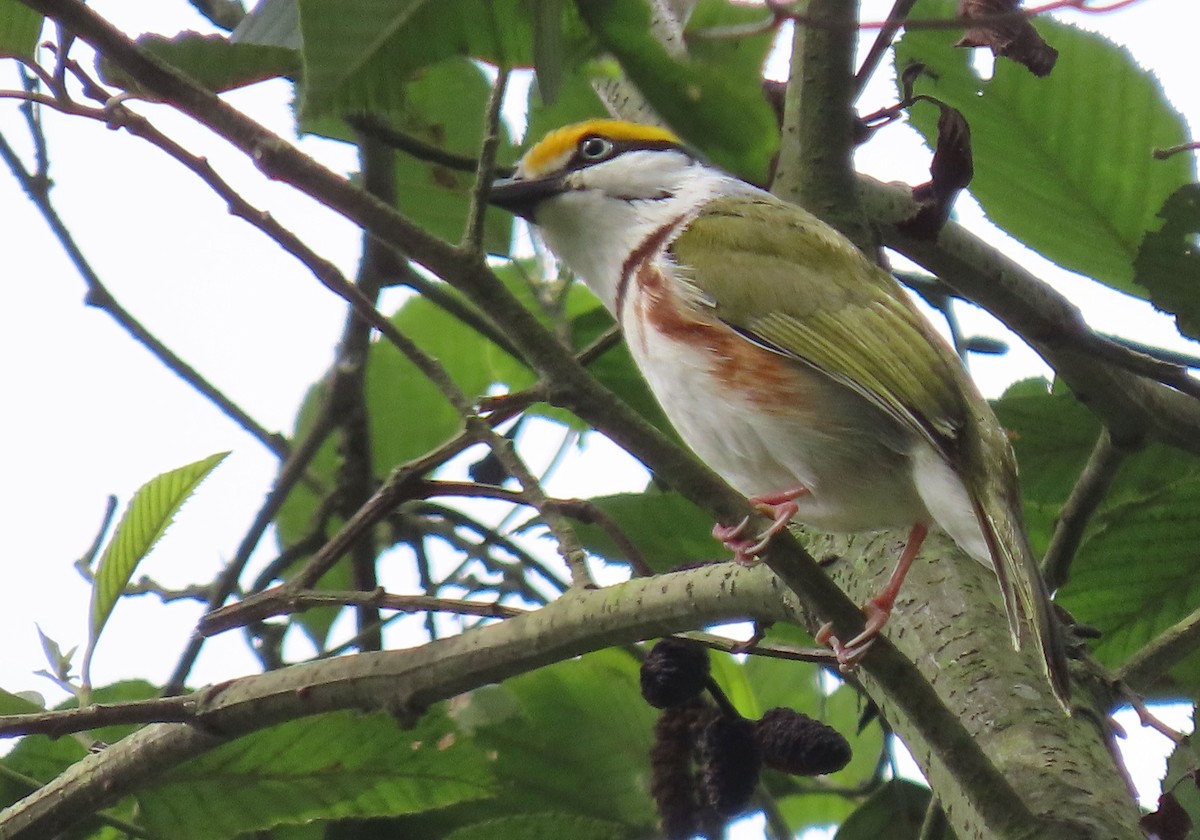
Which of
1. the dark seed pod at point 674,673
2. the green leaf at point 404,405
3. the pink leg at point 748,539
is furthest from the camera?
the green leaf at point 404,405

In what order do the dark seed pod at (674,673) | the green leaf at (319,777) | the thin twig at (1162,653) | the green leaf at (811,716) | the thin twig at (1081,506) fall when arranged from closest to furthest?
the thin twig at (1162,653), the dark seed pod at (674,673), the green leaf at (319,777), the thin twig at (1081,506), the green leaf at (811,716)

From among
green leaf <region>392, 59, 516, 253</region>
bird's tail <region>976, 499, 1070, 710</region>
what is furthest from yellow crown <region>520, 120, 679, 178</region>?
bird's tail <region>976, 499, 1070, 710</region>

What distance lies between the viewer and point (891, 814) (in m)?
2.79

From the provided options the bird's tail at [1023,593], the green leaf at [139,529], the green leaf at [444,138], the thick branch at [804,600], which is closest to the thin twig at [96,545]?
the green leaf at [139,529]

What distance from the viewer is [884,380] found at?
104 inches

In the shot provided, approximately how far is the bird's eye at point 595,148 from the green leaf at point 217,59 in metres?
1.25

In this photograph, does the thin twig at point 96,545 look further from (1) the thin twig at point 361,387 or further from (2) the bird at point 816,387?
(2) the bird at point 816,387

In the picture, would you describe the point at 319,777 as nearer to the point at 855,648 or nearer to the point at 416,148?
the point at 855,648

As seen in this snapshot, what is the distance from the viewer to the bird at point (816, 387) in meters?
2.47

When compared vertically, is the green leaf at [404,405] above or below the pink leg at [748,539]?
above

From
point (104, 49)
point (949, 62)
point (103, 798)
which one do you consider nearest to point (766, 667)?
point (949, 62)

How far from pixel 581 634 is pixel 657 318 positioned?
0.97 metres

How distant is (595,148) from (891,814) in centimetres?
175

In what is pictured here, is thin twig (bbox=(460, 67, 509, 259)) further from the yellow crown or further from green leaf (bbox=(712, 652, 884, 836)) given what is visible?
green leaf (bbox=(712, 652, 884, 836))
